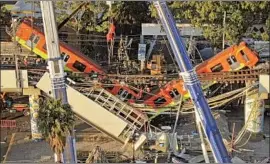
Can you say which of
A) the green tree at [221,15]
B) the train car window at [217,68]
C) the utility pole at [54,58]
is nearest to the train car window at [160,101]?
the train car window at [217,68]

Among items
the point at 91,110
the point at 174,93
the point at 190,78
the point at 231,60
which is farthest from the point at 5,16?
the point at 190,78

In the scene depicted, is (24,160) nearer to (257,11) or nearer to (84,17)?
(84,17)

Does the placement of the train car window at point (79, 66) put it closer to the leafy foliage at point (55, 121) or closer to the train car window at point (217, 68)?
the train car window at point (217, 68)

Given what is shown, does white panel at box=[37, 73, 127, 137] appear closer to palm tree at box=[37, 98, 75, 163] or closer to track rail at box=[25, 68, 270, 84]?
track rail at box=[25, 68, 270, 84]

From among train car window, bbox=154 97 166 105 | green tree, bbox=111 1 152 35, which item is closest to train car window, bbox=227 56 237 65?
train car window, bbox=154 97 166 105

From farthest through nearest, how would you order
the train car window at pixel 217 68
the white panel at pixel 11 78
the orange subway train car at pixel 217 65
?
the train car window at pixel 217 68 < the orange subway train car at pixel 217 65 < the white panel at pixel 11 78

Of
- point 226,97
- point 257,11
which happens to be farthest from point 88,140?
point 257,11
